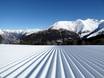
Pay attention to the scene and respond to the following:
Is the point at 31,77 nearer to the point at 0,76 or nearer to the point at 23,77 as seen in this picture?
the point at 23,77

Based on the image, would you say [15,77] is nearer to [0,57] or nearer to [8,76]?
[8,76]

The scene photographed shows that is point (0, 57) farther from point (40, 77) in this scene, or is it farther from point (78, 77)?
point (78, 77)

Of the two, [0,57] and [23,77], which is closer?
[23,77]

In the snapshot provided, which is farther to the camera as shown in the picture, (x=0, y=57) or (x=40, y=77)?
(x=0, y=57)

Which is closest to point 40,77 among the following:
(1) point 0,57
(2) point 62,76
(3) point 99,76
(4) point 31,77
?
(4) point 31,77

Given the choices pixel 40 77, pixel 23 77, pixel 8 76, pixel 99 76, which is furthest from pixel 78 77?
pixel 8 76

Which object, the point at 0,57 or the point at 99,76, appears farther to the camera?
the point at 0,57

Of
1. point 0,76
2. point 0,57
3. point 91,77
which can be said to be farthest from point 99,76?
point 0,57
